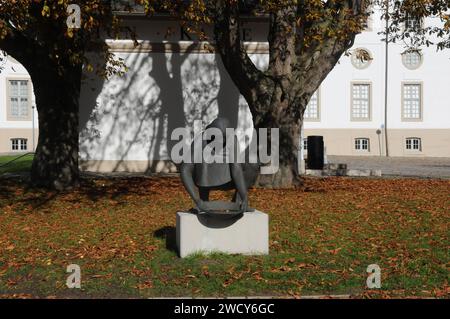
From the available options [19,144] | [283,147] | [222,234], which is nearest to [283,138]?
[283,147]

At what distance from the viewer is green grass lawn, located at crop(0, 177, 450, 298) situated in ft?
21.2

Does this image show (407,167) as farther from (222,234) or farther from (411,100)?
(222,234)

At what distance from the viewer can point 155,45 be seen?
20.4 m

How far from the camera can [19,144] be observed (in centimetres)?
3294

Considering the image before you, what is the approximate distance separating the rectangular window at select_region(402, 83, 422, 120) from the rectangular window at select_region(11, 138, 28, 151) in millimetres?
22237

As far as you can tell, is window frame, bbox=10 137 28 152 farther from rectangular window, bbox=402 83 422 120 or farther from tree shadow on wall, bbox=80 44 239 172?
rectangular window, bbox=402 83 422 120

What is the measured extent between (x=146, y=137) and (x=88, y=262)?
13.0 meters

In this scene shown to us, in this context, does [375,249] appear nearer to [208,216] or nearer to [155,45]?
[208,216]

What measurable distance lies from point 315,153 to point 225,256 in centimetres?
1330

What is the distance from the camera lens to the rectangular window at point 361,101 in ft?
117

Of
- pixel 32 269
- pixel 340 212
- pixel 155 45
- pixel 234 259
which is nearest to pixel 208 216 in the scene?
pixel 234 259

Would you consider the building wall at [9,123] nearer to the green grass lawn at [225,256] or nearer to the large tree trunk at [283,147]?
the green grass lawn at [225,256]

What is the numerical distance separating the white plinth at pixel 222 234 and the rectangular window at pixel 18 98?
27.7 m

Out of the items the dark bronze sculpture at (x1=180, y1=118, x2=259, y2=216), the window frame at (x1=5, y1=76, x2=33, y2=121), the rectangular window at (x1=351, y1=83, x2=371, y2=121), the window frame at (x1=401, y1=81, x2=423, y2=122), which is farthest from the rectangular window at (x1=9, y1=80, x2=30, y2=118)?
the dark bronze sculpture at (x1=180, y1=118, x2=259, y2=216)
